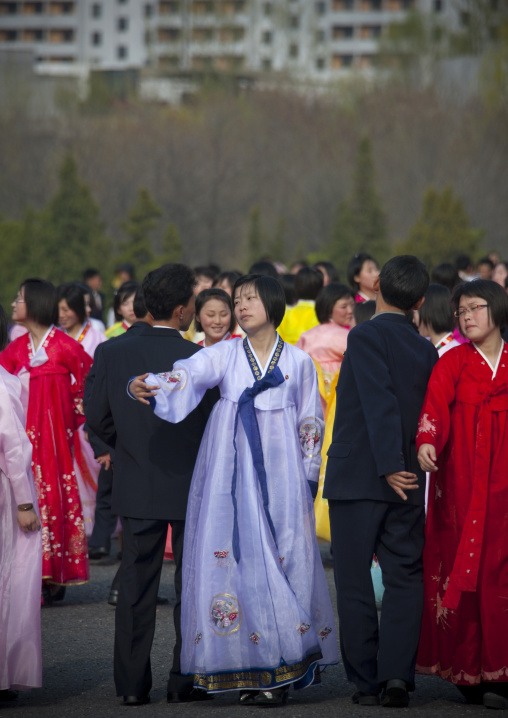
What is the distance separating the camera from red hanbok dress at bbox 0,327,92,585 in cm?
670

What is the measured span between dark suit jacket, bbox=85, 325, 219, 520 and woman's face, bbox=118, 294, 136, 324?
3.36 m

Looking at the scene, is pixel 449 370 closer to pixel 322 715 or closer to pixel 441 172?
pixel 322 715

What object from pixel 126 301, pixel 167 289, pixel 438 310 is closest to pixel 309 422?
pixel 167 289

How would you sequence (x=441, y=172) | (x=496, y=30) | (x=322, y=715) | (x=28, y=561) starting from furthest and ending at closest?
(x=496, y=30), (x=441, y=172), (x=28, y=561), (x=322, y=715)

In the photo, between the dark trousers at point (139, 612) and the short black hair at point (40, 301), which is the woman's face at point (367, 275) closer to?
the short black hair at point (40, 301)

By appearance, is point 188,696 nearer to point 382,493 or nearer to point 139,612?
point 139,612

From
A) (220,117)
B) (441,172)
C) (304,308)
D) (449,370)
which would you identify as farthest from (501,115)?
(449,370)

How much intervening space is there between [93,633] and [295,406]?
2060 millimetres

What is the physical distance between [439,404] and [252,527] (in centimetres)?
94

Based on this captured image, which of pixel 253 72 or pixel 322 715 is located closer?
A: pixel 322 715

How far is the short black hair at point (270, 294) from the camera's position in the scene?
479cm

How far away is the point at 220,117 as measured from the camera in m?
35.7

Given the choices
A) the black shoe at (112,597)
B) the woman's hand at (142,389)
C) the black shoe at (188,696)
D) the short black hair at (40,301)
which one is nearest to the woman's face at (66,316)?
the short black hair at (40,301)

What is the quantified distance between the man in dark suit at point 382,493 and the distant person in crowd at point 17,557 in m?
1.29
